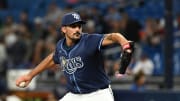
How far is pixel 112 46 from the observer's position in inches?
608

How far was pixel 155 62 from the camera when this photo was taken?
47.0 ft

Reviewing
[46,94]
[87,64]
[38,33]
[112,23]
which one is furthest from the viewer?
[38,33]

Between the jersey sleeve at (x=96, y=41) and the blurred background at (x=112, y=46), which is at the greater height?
the jersey sleeve at (x=96, y=41)

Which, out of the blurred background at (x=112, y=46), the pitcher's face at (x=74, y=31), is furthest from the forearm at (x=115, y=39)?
the blurred background at (x=112, y=46)

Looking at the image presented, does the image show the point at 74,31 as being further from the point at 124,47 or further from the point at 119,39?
the point at 124,47

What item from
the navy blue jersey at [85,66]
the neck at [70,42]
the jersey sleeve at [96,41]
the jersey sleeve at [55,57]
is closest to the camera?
the jersey sleeve at [96,41]

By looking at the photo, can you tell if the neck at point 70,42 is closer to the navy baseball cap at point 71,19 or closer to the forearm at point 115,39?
the navy baseball cap at point 71,19

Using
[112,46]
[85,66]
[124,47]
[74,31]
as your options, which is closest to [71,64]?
[85,66]

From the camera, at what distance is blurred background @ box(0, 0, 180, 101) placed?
463 inches

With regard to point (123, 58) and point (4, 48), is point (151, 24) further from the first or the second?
point (123, 58)

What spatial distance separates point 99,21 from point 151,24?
5.82 feet

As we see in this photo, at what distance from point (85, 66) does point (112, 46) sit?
749 centimetres

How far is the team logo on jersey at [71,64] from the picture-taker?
799 cm

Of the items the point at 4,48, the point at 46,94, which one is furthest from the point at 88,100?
the point at 4,48
